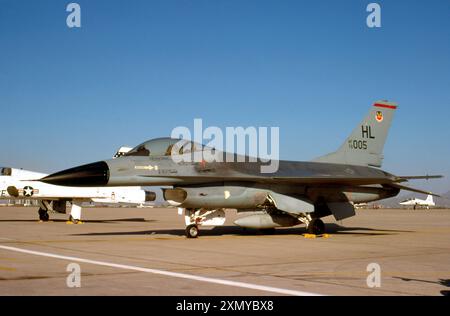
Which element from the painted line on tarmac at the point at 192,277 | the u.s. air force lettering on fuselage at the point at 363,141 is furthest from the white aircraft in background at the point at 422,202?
the painted line on tarmac at the point at 192,277

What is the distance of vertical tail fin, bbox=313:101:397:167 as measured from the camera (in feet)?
64.6

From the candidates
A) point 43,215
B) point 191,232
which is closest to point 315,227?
point 191,232

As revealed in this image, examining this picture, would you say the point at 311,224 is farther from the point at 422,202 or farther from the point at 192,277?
the point at 422,202

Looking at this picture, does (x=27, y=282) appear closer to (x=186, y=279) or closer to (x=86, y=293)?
(x=86, y=293)

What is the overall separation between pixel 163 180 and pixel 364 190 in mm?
8001

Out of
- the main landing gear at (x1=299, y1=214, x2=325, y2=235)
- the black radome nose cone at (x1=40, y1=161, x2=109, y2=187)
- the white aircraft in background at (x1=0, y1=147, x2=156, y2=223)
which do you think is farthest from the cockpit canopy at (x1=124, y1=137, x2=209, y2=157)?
the white aircraft in background at (x1=0, y1=147, x2=156, y2=223)

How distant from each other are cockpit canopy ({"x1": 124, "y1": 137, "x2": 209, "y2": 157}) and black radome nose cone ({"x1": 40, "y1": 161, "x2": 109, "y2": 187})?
1.36m

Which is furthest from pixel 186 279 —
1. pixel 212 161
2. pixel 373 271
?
pixel 212 161

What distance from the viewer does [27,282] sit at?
6.81 meters

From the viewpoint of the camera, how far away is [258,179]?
626 inches

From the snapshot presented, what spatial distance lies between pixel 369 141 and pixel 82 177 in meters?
11.4

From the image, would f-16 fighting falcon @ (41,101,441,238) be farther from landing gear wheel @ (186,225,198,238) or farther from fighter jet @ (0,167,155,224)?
fighter jet @ (0,167,155,224)

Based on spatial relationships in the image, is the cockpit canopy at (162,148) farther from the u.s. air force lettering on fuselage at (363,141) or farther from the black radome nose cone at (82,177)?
the u.s. air force lettering on fuselage at (363,141)

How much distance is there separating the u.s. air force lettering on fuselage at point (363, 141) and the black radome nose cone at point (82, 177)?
33.2 feet
